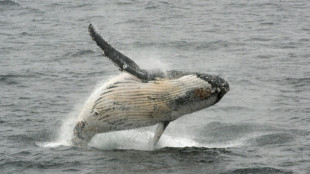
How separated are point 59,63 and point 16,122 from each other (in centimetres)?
793

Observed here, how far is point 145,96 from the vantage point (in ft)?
50.9

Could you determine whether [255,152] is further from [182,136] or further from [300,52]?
[300,52]

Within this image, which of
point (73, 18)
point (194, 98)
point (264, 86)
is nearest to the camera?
point (194, 98)

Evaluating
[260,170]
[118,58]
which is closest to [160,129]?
[118,58]

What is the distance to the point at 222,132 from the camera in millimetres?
18469

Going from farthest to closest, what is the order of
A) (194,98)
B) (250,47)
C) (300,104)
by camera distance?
(250,47), (300,104), (194,98)

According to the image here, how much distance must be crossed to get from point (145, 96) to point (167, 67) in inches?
341

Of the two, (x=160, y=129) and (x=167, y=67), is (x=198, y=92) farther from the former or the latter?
(x=167, y=67)

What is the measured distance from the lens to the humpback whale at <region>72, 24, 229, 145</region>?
15.2m

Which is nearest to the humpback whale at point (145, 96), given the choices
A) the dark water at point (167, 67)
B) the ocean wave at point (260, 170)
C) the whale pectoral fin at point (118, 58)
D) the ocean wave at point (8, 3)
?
the whale pectoral fin at point (118, 58)

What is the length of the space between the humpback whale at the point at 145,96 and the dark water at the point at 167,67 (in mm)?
772

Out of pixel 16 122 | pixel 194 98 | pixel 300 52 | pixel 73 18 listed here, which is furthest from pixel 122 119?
pixel 73 18

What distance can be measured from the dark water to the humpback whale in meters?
0.77

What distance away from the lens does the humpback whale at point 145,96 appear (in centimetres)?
1523
